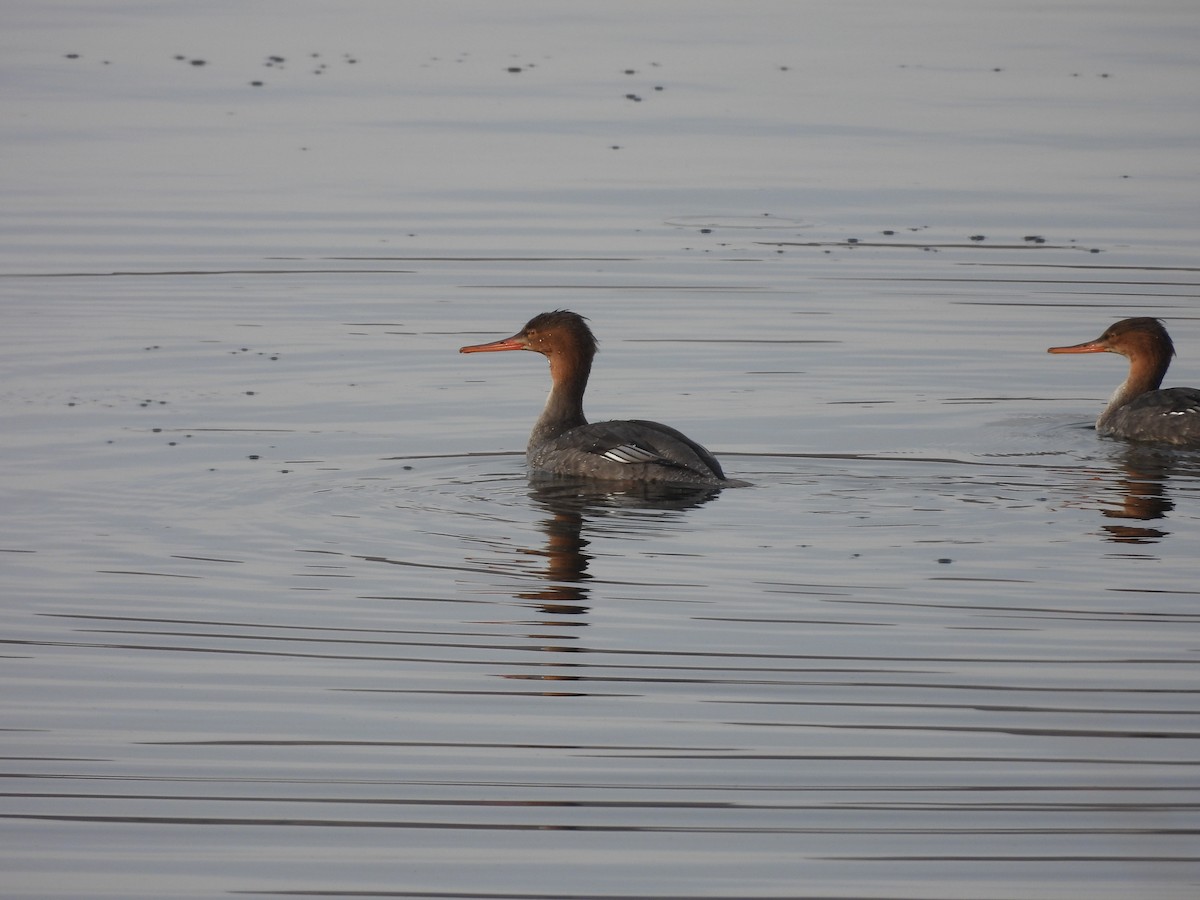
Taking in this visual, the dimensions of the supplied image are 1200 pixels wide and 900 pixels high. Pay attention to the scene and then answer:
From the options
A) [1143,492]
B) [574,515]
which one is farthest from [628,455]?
[1143,492]

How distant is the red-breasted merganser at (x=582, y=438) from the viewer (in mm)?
10498

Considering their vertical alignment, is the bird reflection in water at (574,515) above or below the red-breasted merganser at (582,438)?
below

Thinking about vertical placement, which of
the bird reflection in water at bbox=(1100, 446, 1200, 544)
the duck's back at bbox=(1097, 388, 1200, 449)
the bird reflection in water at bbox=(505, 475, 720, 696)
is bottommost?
the bird reflection in water at bbox=(505, 475, 720, 696)

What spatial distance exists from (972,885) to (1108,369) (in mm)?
9796

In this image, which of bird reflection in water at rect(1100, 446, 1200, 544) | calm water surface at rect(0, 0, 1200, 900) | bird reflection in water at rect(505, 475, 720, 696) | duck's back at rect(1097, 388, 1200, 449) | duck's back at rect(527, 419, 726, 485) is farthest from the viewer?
duck's back at rect(1097, 388, 1200, 449)

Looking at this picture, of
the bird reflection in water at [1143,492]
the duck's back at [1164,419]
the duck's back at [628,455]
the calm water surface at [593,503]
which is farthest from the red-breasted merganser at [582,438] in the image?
the duck's back at [1164,419]

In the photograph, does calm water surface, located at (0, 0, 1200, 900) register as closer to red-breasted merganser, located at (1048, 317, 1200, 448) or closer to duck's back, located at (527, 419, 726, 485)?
duck's back, located at (527, 419, 726, 485)

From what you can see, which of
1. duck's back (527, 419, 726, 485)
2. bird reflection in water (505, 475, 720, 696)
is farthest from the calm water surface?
duck's back (527, 419, 726, 485)

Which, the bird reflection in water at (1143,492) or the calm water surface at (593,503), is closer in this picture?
the calm water surface at (593,503)

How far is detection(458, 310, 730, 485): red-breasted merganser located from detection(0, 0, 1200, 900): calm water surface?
0.18m

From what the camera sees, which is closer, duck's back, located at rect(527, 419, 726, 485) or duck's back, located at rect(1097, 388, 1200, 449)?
duck's back, located at rect(527, 419, 726, 485)

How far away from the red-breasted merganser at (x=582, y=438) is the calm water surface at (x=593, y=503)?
0.60ft

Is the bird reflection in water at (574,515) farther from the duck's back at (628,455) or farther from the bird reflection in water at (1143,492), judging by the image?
the bird reflection in water at (1143,492)

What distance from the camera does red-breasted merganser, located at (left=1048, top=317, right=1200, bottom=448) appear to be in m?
12.0
